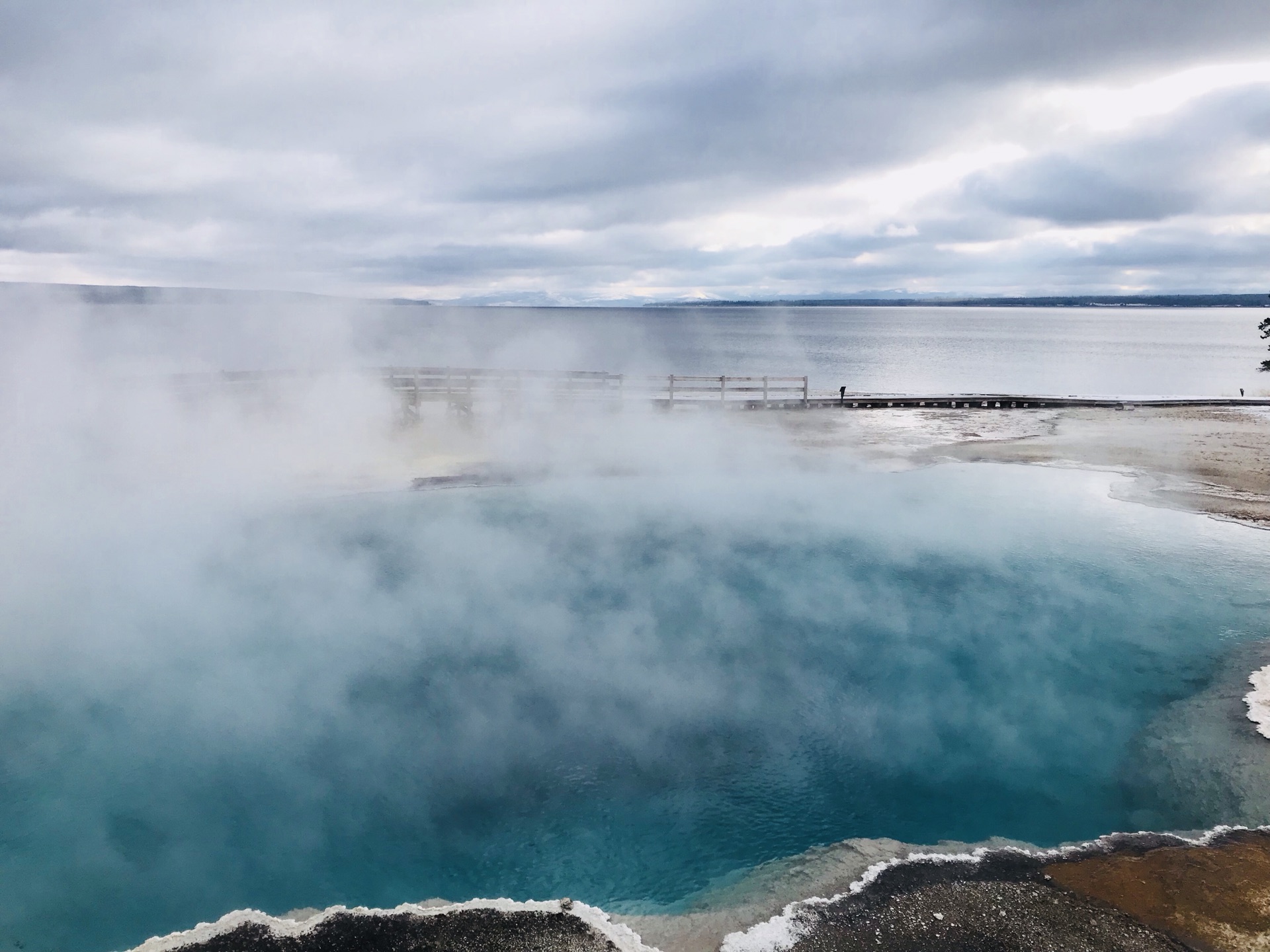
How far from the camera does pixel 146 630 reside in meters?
8.02

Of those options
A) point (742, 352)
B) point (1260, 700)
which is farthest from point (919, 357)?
point (1260, 700)

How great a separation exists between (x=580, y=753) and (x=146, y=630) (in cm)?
509

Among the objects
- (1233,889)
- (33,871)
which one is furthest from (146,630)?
(1233,889)

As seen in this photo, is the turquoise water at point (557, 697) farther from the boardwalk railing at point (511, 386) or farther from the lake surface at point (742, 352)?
the lake surface at point (742, 352)

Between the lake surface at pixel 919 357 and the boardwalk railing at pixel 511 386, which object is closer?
the boardwalk railing at pixel 511 386

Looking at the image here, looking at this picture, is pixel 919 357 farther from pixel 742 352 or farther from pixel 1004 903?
pixel 1004 903

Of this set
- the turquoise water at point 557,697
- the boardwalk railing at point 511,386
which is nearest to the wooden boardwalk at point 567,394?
the boardwalk railing at point 511,386

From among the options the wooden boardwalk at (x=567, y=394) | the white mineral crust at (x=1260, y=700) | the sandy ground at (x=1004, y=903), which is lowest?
the sandy ground at (x=1004, y=903)

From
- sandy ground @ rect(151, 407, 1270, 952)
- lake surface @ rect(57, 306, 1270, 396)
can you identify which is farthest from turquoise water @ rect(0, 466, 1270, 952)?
lake surface @ rect(57, 306, 1270, 396)

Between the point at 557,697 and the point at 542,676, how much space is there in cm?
37

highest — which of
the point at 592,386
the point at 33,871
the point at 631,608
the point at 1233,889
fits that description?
the point at 592,386

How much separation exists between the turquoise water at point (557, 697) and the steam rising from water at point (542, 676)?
0.03 metres

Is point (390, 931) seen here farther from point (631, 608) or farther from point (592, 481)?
point (592, 481)

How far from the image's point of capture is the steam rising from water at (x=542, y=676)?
5.17 metres
